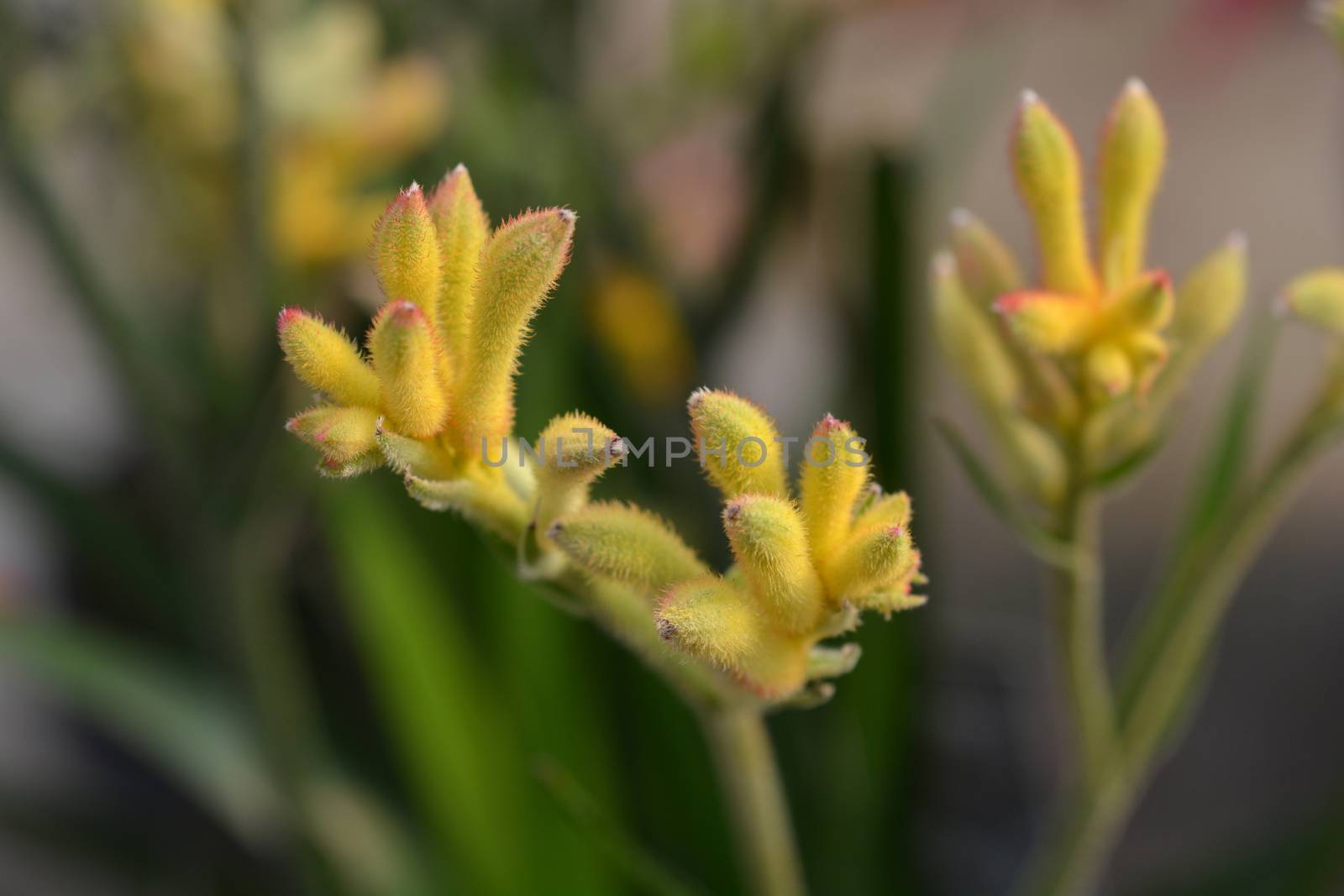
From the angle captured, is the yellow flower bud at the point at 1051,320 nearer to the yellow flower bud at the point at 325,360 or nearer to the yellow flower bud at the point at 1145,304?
the yellow flower bud at the point at 1145,304

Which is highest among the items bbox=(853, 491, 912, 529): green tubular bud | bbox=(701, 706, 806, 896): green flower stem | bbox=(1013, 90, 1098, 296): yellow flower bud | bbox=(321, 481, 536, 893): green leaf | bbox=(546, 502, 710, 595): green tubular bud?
bbox=(321, 481, 536, 893): green leaf

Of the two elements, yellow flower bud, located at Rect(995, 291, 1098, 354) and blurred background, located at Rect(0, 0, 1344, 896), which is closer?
yellow flower bud, located at Rect(995, 291, 1098, 354)

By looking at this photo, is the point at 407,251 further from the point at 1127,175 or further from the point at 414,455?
the point at 1127,175

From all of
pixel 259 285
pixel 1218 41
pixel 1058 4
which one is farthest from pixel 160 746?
pixel 1218 41

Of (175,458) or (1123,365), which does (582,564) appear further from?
(175,458)

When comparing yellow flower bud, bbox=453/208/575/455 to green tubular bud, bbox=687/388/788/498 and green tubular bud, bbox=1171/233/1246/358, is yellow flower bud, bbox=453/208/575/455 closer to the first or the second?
green tubular bud, bbox=687/388/788/498

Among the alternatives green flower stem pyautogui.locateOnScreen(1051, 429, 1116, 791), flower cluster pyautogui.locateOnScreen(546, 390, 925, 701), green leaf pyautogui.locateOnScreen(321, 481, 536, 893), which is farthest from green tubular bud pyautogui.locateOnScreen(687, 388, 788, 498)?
green leaf pyautogui.locateOnScreen(321, 481, 536, 893)
